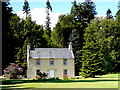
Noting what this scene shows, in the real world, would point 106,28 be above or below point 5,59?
above

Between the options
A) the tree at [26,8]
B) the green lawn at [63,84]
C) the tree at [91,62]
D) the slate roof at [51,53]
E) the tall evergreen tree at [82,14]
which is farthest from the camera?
the tree at [26,8]

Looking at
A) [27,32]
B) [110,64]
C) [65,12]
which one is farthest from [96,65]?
[65,12]

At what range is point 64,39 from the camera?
6931cm

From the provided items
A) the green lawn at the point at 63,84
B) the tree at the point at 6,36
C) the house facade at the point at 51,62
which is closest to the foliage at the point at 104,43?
the house facade at the point at 51,62

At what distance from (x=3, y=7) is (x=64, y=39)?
1547 inches

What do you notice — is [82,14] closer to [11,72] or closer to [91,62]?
[91,62]

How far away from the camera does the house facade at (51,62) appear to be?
5166 centimetres

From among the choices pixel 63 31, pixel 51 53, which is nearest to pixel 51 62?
pixel 51 53

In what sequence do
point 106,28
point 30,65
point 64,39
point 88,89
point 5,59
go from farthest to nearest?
point 64,39, point 106,28, point 30,65, point 5,59, point 88,89

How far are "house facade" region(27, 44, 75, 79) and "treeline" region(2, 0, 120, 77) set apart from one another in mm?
1918

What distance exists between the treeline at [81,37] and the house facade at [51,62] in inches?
75.5

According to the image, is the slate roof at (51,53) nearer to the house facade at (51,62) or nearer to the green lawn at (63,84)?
the house facade at (51,62)

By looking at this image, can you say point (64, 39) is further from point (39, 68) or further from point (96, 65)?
point (96, 65)

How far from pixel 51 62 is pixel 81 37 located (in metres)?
19.0
